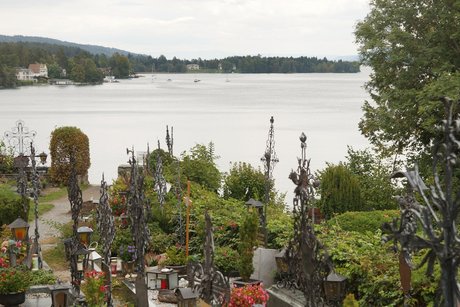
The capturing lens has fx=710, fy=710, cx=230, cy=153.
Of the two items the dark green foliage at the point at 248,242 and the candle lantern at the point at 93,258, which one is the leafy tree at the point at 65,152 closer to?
the candle lantern at the point at 93,258

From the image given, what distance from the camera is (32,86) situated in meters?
170

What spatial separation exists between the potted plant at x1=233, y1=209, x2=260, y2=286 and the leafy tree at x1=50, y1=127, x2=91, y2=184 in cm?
1575

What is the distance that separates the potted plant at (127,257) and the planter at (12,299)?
2920mm

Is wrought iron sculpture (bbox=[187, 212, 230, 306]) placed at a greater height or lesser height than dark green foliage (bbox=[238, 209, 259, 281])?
greater

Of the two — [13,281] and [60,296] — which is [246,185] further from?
[60,296]

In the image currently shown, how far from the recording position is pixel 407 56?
2339 centimetres

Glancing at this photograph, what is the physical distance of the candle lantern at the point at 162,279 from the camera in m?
13.8

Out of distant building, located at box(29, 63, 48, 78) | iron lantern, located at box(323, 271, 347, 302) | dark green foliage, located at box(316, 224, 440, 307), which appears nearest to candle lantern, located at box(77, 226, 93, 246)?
dark green foliage, located at box(316, 224, 440, 307)

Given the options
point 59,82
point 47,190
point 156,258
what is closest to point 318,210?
point 156,258

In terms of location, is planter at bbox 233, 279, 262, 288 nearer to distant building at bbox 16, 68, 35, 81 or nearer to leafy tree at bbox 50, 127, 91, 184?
leafy tree at bbox 50, 127, 91, 184

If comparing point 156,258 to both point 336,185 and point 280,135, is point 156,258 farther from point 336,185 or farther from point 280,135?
point 280,135

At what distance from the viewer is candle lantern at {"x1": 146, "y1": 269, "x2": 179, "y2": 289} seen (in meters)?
13.8

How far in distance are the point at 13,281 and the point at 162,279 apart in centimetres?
288

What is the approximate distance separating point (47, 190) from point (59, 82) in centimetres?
14688
